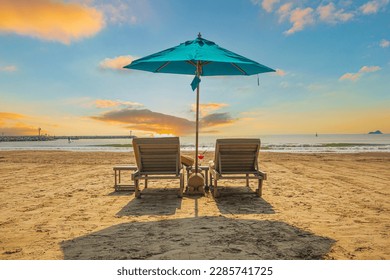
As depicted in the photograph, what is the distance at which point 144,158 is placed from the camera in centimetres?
598

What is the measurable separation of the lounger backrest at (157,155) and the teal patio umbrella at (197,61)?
21.2 inches

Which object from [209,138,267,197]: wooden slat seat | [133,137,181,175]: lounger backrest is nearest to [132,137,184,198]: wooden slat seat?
[133,137,181,175]: lounger backrest

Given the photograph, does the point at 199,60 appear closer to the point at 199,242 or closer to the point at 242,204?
the point at 242,204

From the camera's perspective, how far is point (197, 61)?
19.5ft

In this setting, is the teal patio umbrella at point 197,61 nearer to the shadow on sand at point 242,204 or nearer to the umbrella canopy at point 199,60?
the umbrella canopy at point 199,60

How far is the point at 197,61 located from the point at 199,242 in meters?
4.03

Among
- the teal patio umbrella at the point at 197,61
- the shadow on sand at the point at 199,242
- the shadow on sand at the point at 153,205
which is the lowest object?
the shadow on sand at the point at 153,205

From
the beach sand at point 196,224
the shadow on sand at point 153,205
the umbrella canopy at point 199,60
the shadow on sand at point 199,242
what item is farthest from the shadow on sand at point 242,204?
the umbrella canopy at point 199,60

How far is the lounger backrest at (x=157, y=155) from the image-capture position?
19.1 feet

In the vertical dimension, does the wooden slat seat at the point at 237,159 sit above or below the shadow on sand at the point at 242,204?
above
